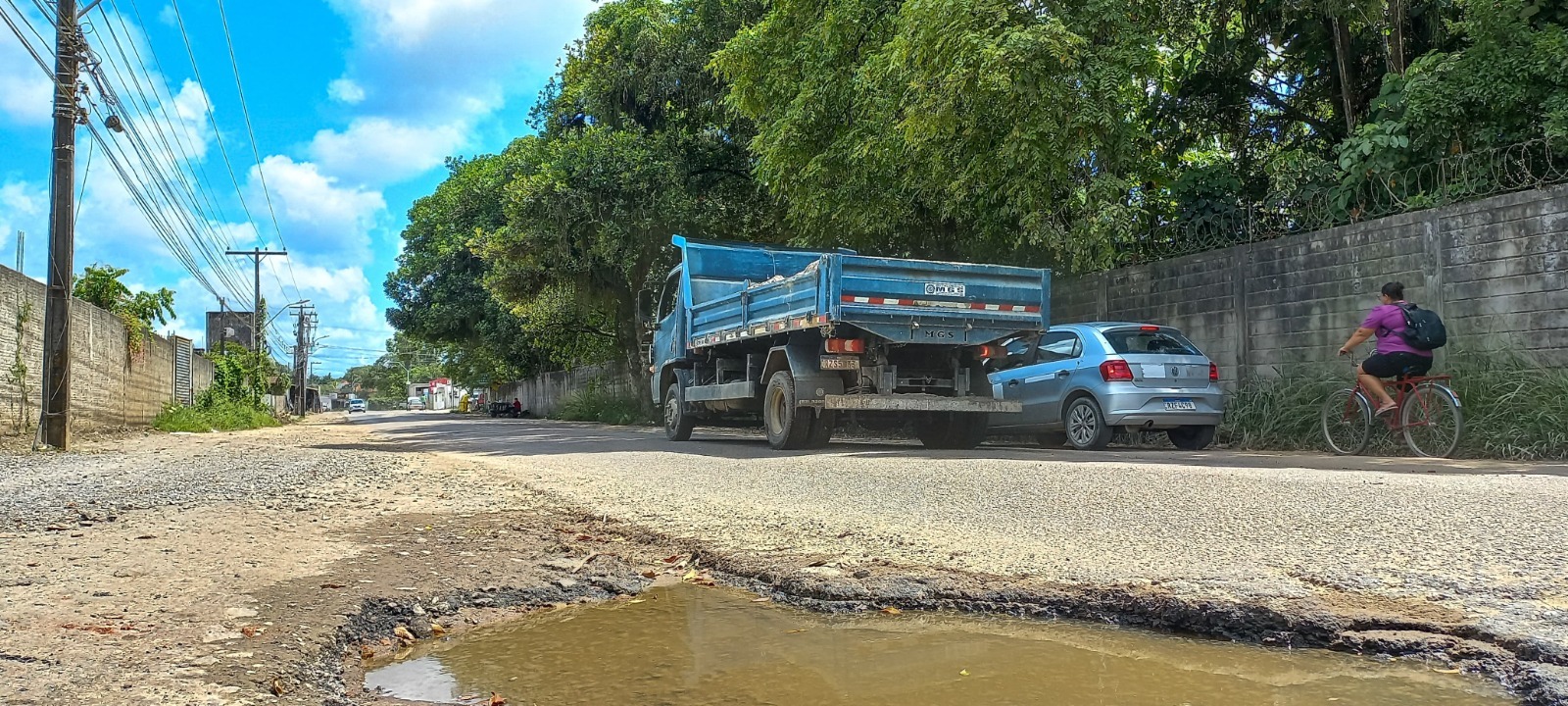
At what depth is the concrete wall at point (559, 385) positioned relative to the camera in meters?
29.8

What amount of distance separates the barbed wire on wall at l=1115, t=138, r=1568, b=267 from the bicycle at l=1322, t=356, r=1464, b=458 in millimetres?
2087

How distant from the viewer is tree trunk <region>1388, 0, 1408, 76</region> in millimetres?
11273

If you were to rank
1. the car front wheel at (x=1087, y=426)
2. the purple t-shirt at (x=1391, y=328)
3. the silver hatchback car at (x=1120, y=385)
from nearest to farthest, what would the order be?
the purple t-shirt at (x=1391, y=328) < the silver hatchback car at (x=1120, y=385) < the car front wheel at (x=1087, y=426)

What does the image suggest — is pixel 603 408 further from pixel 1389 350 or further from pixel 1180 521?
pixel 1180 521

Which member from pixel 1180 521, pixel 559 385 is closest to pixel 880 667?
pixel 1180 521

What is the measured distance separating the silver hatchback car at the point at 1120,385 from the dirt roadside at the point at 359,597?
6.41 meters

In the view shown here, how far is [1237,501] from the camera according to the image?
5.20 meters

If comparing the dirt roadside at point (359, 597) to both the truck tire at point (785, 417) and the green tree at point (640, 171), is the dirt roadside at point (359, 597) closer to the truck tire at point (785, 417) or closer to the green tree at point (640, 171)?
the truck tire at point (785, 417)

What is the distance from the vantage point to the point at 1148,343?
1040 cm

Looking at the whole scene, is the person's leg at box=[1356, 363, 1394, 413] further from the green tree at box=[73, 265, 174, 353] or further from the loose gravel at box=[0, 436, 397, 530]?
the green tree at box=[73, 265, 174, 353]

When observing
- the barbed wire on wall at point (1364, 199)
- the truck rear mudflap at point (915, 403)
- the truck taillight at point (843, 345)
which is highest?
the barbed wire on wall at point (1364, 199)

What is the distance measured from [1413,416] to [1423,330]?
83 cm

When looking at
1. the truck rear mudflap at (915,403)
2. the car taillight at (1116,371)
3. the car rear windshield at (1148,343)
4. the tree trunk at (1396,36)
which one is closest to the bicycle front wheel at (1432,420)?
the car rear windshield at (1148,343)

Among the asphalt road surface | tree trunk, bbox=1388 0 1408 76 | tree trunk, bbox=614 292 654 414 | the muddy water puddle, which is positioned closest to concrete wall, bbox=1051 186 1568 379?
the asphalt road surface
